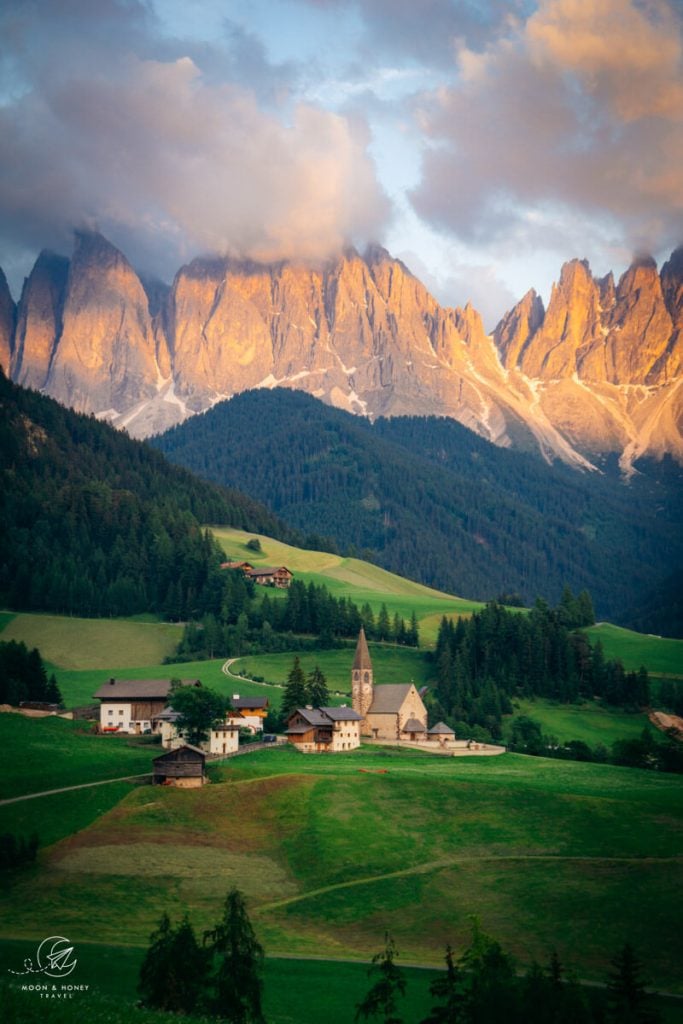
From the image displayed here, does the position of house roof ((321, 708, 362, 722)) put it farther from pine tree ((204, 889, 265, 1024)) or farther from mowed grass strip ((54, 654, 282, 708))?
pine tree ((204, 889, 265, 1024))

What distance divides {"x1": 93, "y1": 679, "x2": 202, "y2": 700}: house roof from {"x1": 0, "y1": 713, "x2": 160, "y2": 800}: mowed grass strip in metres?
7.60

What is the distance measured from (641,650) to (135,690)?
89.6m

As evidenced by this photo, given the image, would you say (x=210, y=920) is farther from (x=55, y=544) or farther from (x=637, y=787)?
(x=55, y=544)

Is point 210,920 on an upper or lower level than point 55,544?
lower

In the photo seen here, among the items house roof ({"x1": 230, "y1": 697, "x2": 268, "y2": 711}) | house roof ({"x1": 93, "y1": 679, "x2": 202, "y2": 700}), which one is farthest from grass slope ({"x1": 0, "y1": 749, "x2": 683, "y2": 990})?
house roof ({"x1": 93, "y1": 679, "x2": 202, "y2": 700})

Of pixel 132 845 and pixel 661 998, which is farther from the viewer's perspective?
pixel 132 845

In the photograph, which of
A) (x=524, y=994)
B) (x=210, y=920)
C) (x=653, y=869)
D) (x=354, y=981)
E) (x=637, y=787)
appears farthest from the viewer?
(x=637, y=787)

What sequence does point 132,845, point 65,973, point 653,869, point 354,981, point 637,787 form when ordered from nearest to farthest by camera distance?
point 65,973 < point 354,981 < point 653,869 < point 132,845 < point 637,787

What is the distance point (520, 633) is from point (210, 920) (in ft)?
332

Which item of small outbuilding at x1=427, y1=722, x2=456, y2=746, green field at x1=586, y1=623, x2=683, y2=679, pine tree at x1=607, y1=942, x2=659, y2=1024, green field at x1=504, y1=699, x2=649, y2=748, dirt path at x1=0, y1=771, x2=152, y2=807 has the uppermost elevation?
green field at x1=586, y1=623, x2=683, y2=679

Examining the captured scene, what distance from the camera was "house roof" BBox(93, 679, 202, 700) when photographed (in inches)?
4737

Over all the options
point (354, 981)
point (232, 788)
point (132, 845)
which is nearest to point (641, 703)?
point (232, 788)

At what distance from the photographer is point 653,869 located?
232 ft

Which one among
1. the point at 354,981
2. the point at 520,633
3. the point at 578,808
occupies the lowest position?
the point at 354,981
